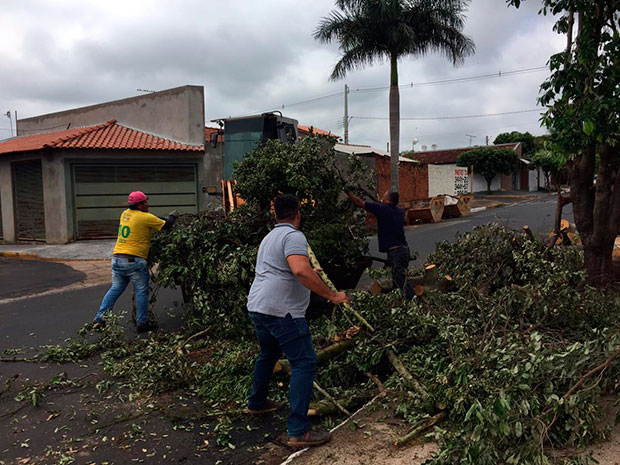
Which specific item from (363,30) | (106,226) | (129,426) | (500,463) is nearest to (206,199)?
(106,226)

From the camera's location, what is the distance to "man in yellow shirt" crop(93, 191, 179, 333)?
5.87m

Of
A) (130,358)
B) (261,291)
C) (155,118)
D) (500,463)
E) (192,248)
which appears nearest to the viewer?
(500,463)

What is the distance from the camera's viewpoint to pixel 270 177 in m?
5.89

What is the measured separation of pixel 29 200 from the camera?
1705 cm

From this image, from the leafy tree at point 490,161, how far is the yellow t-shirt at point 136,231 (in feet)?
112

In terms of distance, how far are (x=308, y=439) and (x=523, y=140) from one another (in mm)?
47828

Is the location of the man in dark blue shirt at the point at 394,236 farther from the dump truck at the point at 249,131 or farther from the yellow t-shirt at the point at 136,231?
the dump truck at the point at 249,131

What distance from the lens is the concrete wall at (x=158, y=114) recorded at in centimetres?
1742

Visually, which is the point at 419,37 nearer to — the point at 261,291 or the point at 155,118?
the point at 155,118

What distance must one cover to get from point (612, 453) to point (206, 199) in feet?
51.5

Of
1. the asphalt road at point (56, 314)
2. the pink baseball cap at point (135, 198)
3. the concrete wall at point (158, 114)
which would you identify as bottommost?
the asphalt road at point (56, 314)

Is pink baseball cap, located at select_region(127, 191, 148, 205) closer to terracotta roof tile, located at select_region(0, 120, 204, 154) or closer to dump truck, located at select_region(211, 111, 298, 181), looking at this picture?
dump truck, located at select_region(211, 111, 298, 181)

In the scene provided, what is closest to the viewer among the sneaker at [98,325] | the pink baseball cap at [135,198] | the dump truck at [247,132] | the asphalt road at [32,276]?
the sneaker at [98,325]

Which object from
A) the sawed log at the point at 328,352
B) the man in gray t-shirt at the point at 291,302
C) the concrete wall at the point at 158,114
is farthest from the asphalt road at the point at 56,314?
the concrete wall at the point at 158,114
